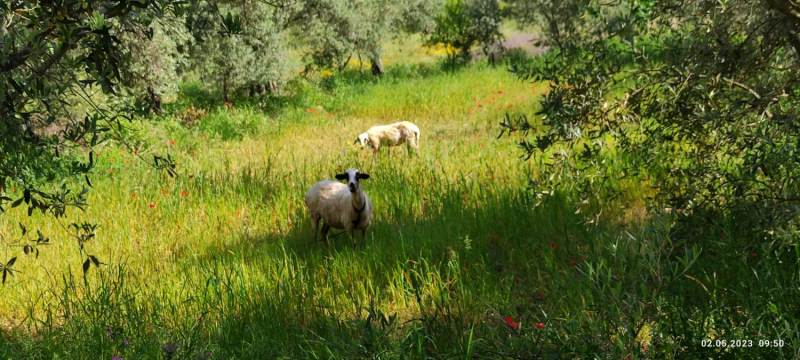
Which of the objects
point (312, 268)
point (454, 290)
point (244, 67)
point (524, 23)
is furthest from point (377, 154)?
point (524, 23)

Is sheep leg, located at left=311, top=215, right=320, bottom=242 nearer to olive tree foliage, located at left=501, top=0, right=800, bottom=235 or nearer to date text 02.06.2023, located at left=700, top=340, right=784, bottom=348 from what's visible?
olive tree foliage, located at left=501, top=0, right=800, bottom=235

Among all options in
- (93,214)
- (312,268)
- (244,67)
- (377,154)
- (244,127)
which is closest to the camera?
(312,268)

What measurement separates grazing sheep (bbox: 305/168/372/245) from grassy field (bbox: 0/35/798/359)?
0.33 metres

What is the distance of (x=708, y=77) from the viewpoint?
4535 millimetres

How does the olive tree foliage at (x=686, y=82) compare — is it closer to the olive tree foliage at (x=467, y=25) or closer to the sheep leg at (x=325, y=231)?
the sheep leg at (x=325, y=231)

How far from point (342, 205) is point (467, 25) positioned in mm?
24943

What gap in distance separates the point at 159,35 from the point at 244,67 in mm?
3596

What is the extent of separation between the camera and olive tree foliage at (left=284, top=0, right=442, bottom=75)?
755 inches

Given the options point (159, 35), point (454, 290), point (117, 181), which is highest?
point (159, 35)

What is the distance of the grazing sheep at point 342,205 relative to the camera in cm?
649

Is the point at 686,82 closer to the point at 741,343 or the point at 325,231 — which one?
the point at 741,343

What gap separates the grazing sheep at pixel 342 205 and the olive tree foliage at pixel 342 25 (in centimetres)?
1235

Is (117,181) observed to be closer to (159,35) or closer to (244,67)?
(159,35)

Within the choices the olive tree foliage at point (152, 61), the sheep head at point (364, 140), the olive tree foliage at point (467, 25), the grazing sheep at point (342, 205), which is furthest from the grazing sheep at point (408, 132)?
the olive tree foliage at point (467, 25)
